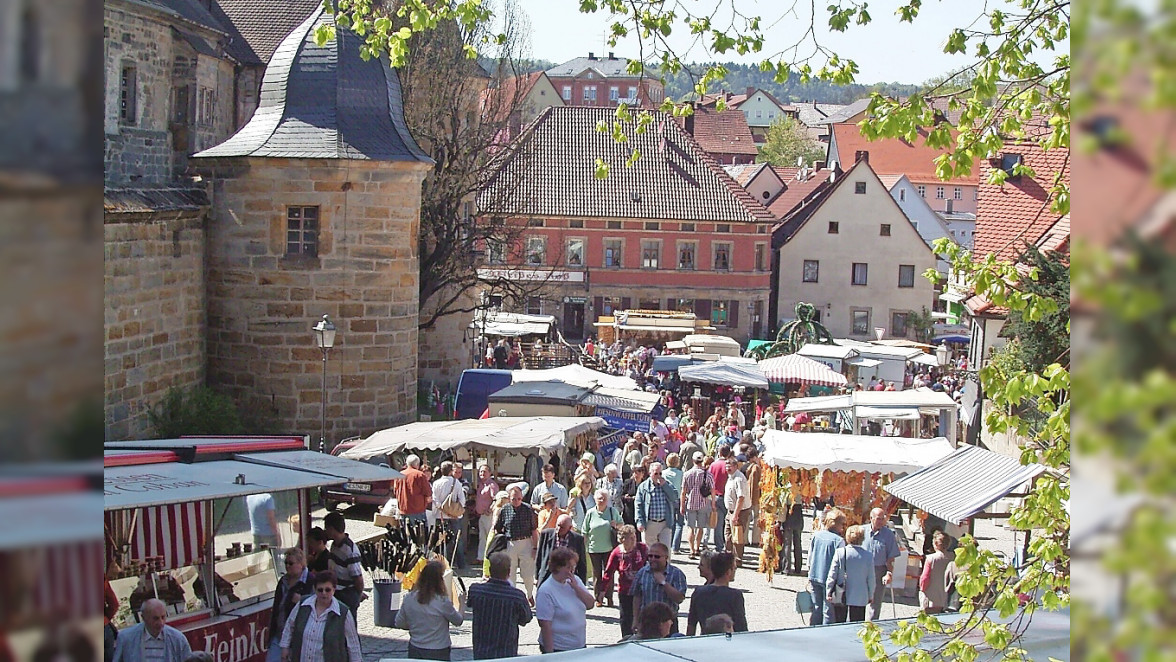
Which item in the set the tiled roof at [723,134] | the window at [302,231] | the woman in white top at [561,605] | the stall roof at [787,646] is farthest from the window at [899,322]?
the stall roof at [787,646]

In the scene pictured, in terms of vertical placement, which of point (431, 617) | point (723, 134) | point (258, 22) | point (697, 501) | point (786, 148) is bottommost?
point (697, 501)

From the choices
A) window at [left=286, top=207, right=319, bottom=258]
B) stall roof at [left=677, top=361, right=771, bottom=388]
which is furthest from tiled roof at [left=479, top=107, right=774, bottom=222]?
window at [left=286, top=207, right=319, bottom=258]

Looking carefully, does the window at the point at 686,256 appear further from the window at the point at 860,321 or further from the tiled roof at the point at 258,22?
the tiled roof at the point at 258,22

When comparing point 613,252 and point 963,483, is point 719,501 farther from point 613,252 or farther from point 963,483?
point 613,252

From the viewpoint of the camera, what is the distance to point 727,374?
25.4 meters

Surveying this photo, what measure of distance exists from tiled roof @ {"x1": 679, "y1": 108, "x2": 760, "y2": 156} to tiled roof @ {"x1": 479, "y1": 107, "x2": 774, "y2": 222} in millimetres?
28559

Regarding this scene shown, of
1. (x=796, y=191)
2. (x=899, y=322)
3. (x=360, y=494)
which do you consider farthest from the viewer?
(x=796, y=191)

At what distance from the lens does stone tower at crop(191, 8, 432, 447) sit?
19.4 metres

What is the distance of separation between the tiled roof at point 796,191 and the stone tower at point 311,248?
119 feet

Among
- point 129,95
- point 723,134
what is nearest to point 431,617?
point 129,95

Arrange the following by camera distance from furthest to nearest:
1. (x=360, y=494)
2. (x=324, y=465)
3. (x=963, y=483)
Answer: (x=360, y=494), (x=963, y=483), (x=324, y=465)

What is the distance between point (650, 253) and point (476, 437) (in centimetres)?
3417

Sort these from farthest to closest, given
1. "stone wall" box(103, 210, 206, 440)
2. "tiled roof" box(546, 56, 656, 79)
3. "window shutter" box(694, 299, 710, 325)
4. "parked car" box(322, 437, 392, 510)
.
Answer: "tiled roof" box(546, 56, 656, 79) < "window shutter" box(694, 299, 710, 325) < "stone wall" box(103, 210, 206, 440) < "parked car" box(322, 437, 392, 510)

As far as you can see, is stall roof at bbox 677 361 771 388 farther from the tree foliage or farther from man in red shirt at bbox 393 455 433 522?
the tree foliage
